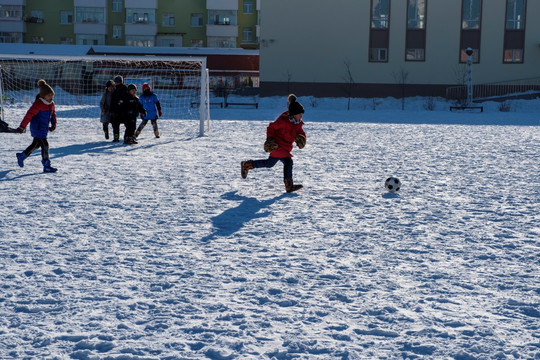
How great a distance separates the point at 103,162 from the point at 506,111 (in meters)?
28.4

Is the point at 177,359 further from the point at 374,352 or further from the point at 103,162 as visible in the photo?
the point at 103,162

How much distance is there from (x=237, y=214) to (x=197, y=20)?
169ft

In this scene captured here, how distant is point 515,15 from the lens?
4138cm

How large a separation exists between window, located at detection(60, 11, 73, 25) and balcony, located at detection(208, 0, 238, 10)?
1269 cm

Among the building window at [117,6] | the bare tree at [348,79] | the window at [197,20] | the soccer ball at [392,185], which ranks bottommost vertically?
the soccer ball at [392,185]

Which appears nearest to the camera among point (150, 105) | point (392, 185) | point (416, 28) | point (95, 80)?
point (392, 185)

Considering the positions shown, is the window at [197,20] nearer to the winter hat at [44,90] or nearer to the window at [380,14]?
the window at [380,14]

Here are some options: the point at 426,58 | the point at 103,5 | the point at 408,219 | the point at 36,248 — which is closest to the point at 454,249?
the point at 408,219

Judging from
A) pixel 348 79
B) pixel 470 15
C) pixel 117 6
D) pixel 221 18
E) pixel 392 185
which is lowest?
pixel 392 185

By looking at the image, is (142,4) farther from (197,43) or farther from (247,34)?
(247,34)

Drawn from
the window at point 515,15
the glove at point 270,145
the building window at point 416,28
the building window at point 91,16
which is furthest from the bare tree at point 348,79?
the glove at point 270,145

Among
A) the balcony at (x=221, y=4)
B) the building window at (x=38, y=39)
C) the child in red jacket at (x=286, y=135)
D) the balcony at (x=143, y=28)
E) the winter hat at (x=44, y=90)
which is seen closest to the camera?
the child in red jacket at (x=286, y=135)

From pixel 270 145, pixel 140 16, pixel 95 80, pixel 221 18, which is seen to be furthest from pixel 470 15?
pixel 270 145

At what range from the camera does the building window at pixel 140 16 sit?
55750 millimetres
